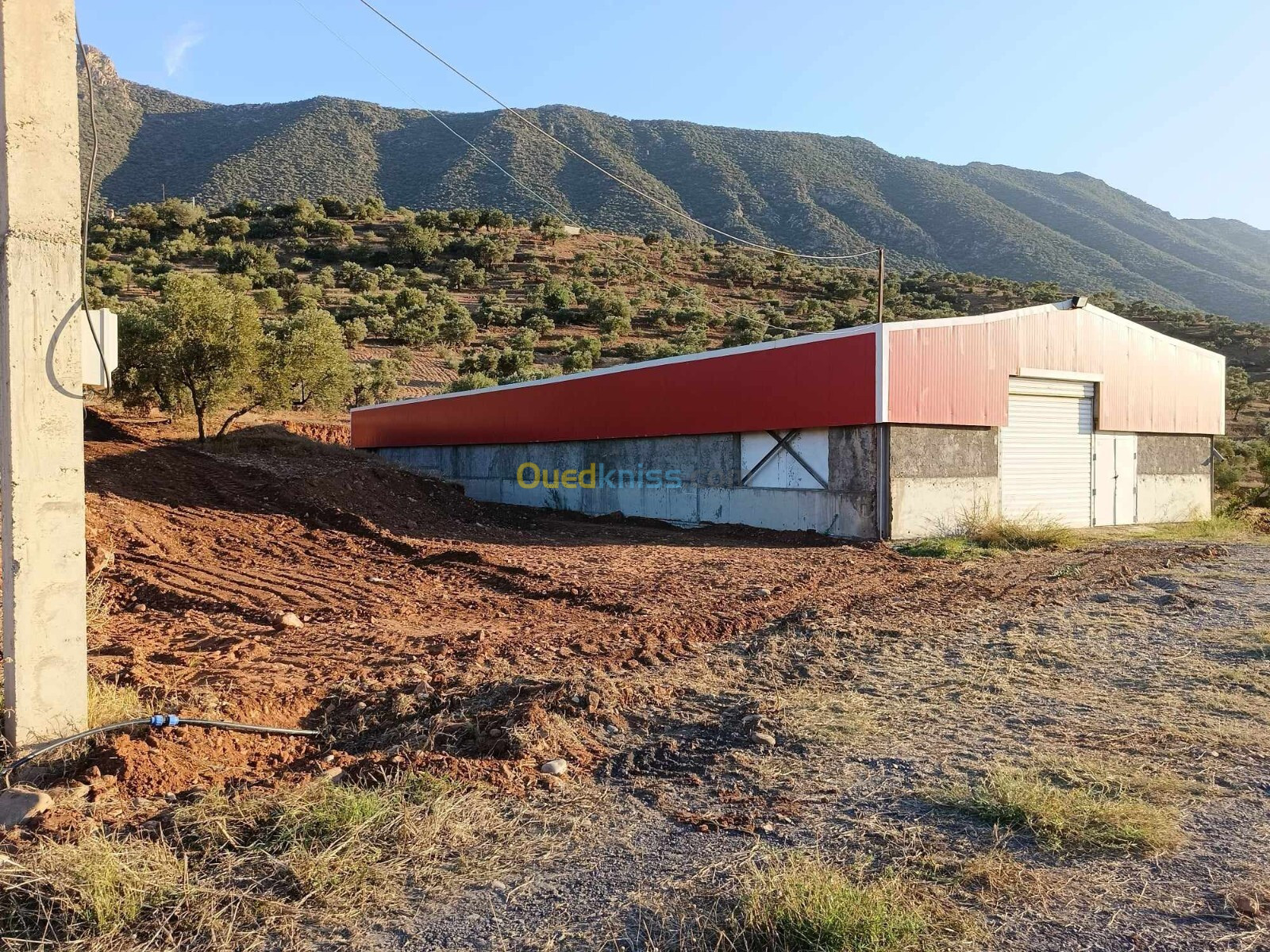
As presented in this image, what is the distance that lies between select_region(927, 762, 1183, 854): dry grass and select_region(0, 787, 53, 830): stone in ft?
14.9

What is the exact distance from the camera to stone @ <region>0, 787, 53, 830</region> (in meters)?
4.41

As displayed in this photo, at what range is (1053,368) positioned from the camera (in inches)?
779

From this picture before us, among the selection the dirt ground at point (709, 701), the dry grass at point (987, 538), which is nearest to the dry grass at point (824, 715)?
the dirt ground at point (709, 701)

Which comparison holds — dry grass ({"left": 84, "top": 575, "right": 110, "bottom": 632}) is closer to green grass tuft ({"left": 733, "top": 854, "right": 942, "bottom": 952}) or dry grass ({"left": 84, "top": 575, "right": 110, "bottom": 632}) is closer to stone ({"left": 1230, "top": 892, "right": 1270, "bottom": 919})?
green grass tuft ({"left": 733, "top": 854, "right": 942, "bottom": 952})

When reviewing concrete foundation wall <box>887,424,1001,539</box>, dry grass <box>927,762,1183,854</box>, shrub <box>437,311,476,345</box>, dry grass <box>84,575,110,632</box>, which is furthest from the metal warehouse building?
shrub <box>437,311,476,345</box>

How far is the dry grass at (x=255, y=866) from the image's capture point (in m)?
3.59

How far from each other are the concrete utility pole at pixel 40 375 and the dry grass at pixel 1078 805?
16.7 feet

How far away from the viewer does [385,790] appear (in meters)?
4.80

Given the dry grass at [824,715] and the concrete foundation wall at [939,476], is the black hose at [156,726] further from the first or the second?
the concrete foundation wall at [939,476]

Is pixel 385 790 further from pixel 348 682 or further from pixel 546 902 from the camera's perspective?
pixel 348 682

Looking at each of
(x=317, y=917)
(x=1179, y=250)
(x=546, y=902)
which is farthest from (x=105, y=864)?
(x=1179, y=250)

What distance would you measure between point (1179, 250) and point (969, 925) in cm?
12378

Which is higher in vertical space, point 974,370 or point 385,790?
point 974,370

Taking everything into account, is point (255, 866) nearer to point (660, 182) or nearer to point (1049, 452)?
point (1049, 452)
